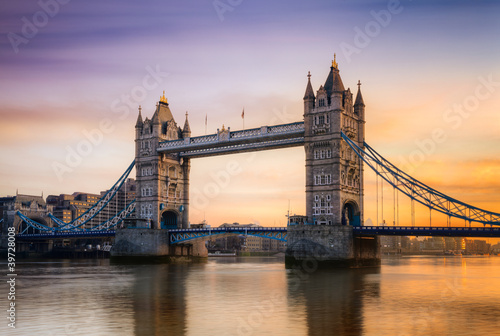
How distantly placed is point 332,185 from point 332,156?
406cm

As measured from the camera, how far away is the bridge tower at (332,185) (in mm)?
72688

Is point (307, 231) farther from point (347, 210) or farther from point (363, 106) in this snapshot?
A: point (363, 106)

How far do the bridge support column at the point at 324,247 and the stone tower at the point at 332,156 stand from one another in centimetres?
322

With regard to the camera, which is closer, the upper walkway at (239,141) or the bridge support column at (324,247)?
the bridge support column at (324,247)

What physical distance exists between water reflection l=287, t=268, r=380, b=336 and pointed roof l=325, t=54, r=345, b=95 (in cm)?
3056

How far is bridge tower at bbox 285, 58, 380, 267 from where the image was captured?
2862 inches

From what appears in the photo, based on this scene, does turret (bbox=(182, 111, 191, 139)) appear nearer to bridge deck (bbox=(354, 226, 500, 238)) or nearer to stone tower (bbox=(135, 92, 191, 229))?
stone tower (bbox=(135, 92, 191, 229))

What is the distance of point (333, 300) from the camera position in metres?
36.4

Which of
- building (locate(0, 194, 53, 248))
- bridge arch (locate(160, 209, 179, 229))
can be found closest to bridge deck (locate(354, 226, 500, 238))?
bridge arch (locate(160, 209, 179, 229))

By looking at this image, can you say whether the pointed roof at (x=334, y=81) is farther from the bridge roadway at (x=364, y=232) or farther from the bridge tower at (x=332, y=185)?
the bridge roadway at (x=364, y=232)

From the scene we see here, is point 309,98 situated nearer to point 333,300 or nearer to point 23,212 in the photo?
point 333,300

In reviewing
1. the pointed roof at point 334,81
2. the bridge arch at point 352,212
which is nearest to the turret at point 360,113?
the pointed roof at point 334,81

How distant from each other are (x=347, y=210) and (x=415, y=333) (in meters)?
57.4

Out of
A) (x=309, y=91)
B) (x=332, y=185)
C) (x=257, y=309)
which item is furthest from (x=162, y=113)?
(x=257, y=309)
